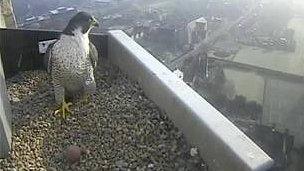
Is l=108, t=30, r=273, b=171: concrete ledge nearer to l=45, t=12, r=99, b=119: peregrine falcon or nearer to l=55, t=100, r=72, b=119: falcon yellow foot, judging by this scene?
l=45, t=12, r=99, b=119: peregrine falcon

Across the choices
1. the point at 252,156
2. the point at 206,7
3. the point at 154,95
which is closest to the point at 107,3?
the point at 206,7

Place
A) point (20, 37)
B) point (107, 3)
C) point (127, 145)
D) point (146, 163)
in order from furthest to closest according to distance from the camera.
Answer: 1. point (107, 3)
2. point (20, 37)
3. point (127, 145)
4. point (146, 163)

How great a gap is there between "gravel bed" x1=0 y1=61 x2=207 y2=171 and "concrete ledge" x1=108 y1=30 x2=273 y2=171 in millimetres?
80

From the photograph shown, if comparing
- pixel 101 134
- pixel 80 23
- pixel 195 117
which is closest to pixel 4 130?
pixel 101 134

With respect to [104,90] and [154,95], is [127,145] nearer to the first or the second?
[154,95]

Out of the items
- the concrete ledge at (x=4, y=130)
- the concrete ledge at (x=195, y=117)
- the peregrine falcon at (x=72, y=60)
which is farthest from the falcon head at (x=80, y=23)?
the concrete ledge at (x=4, y=130)

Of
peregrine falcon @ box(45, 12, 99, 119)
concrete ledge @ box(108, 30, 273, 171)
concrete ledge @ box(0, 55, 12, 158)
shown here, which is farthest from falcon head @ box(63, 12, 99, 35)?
concrete ledge @ box(0, 55, 12, 158)

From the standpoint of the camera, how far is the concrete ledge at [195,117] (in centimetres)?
186

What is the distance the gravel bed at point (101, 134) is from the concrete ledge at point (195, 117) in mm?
80

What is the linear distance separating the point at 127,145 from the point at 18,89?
125cm

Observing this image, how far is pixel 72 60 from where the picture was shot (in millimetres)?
2713

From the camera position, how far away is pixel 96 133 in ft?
8.44

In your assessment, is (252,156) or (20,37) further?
(20,37)

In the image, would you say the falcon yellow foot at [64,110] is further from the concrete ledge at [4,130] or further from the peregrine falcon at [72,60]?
the concrete ledge at [4,130]
